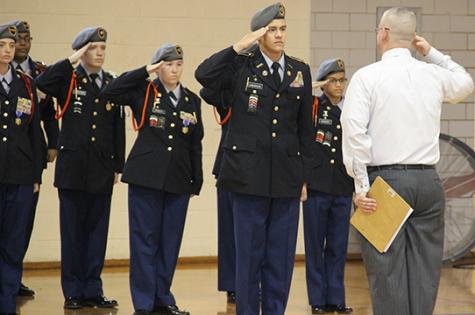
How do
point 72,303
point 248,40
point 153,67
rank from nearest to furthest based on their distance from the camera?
point 248,40, point 153,67, point 72,303

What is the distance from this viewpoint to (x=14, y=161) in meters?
5.99

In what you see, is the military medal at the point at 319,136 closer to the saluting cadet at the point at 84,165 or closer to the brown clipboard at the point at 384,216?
the saluting cadet at the point at 84,165

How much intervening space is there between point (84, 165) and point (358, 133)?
2.67 meters

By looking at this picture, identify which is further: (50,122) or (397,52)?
(50,122)

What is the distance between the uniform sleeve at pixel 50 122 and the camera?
23.0 feet

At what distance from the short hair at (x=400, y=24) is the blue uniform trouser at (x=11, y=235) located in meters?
2.64

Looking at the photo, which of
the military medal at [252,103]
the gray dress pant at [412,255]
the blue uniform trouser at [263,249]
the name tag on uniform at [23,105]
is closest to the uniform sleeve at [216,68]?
the military medal at [252,103]

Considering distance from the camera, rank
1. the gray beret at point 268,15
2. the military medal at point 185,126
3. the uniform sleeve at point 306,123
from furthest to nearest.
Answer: the military medal at point 185,126
the uniform sleeve at point 306,123
the gray beret at point 268,15

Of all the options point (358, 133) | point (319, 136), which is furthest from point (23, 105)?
point (358, 133)

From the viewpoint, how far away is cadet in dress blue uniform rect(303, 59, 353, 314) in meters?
6.79

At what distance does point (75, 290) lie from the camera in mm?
6664

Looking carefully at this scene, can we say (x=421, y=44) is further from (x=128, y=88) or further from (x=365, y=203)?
(x=128, y=88)

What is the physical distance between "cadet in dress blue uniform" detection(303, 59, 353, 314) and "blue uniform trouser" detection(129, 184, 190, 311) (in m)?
1.00

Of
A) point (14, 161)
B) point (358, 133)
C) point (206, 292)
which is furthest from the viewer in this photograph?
point (206, 292)
